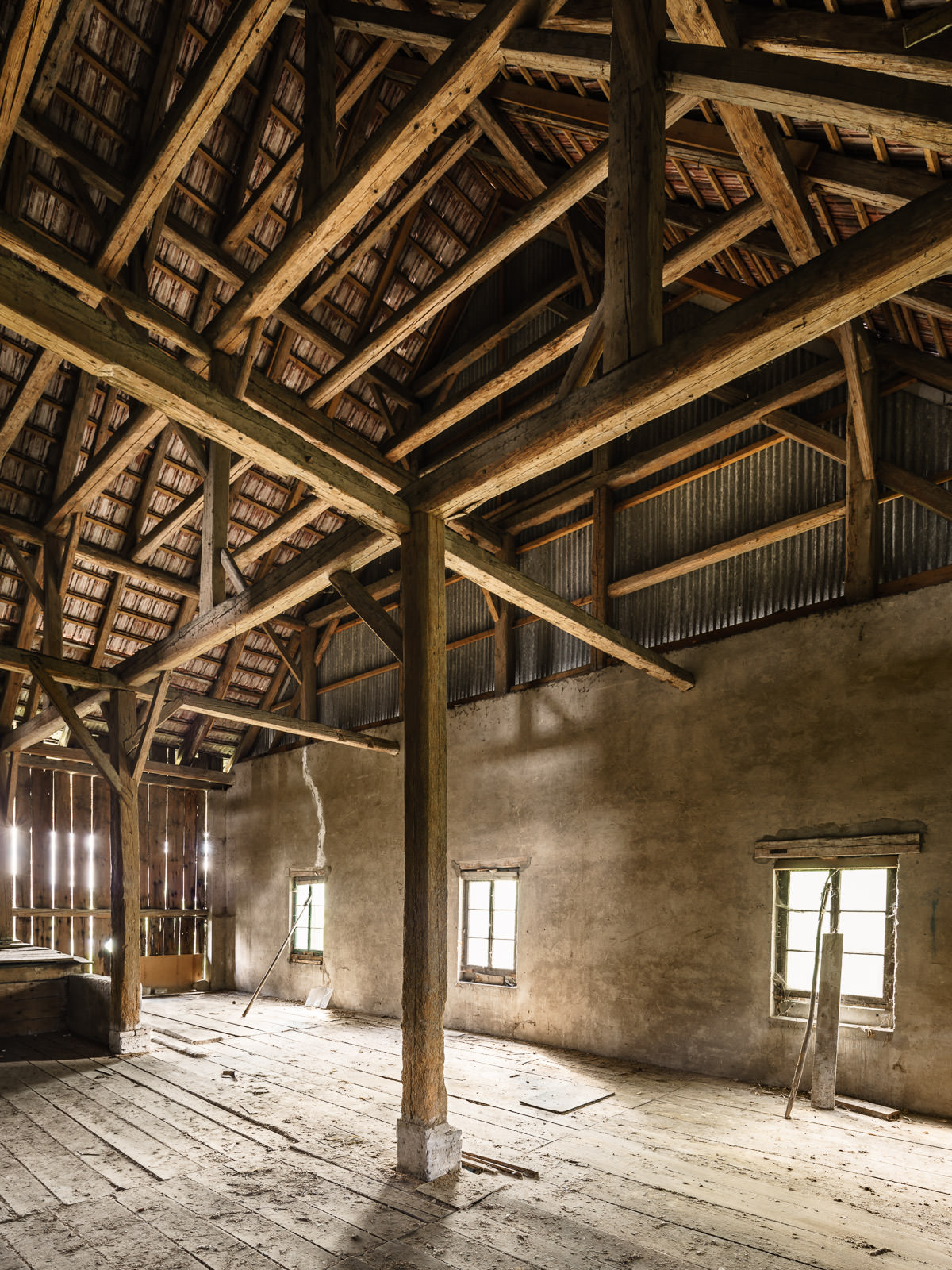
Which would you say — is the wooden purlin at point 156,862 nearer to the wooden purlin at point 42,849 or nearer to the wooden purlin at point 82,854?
the wooden purlin at point 82,854

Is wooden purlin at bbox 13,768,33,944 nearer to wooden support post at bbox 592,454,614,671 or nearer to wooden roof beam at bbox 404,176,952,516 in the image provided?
wooden support post at bbox 592,454,614,671

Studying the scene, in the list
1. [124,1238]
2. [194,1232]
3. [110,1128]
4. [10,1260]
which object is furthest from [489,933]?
[10,1260]

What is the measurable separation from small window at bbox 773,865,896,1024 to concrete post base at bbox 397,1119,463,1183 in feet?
11.0

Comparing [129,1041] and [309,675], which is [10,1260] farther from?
[309,675]

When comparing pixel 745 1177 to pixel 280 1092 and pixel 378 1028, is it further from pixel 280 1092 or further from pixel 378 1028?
pixel 378 1028

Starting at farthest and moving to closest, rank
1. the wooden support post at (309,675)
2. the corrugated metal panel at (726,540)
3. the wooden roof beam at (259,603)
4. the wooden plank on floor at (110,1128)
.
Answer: the wooden support post at (309,675)
the corrugated metal panel at (726,540)
the wooden roof beam at (259,603)
the wooden plank on floor at (110,1128)

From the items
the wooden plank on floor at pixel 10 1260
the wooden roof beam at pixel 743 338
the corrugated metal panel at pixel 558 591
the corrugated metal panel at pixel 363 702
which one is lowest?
the wooden plank on floor at pixel 10 1260

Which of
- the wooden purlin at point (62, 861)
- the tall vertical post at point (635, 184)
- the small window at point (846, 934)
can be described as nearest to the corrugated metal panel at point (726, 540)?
the small window at point (846, 934)

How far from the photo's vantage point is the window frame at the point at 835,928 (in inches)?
235

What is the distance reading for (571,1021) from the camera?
7.82m

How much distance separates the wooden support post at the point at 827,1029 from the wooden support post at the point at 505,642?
443cm

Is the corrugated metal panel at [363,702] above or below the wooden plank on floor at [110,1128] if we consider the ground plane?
above

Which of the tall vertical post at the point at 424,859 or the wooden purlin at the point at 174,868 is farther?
the wooden purlin at the point at 174,868

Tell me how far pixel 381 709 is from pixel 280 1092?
18.8ft
